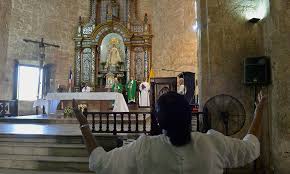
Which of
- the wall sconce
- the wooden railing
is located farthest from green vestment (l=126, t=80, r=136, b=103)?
the wall sconce

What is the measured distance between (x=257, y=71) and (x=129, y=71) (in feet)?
35.2

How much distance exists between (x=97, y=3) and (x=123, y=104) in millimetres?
8368

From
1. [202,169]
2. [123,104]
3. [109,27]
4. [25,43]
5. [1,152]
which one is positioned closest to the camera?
[202,169]

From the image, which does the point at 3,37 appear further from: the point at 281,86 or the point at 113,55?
the point at 281,86

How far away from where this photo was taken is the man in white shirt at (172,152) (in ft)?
4.14

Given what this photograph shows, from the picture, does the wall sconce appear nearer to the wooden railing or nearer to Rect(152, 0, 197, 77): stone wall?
the wooden railing

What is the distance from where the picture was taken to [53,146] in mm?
4977

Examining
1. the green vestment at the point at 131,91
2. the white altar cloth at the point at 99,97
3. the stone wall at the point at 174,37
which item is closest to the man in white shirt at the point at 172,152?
the white altar cloth at the point at 99,97

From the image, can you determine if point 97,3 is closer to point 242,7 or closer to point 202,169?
point 242,7

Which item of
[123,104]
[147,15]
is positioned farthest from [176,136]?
[147,15]

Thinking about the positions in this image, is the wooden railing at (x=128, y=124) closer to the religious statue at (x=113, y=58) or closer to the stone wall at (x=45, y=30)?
the religious statue at (x=113, y=58)

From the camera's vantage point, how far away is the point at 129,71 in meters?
15.1

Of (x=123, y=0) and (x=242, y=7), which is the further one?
(x=123, y=0)

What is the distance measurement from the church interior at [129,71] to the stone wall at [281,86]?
2 cm
